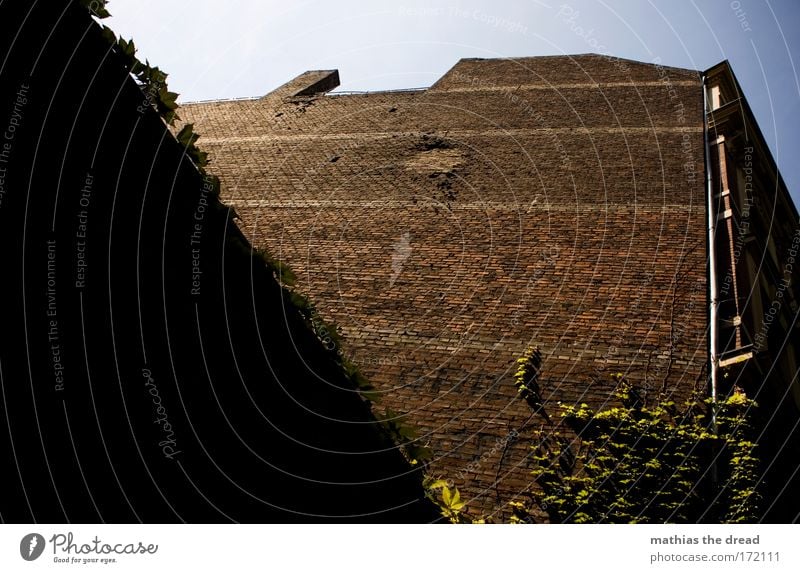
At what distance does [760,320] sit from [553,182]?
4.81 m

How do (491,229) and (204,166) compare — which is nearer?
(204,166)

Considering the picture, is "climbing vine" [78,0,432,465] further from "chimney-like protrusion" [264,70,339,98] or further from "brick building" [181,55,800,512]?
"chimney-like protrusion" [264,70,339,98]

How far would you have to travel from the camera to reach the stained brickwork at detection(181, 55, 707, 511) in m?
9.62

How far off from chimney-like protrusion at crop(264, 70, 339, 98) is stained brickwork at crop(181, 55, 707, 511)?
43.9 inches

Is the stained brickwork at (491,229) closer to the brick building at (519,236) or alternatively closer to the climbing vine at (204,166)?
the brick building at (519,236)

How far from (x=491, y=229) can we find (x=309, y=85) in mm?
10929

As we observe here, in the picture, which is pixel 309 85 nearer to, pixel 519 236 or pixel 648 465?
pixel 519 236

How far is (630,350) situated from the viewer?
9672 mm

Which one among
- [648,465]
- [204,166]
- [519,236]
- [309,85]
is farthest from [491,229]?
[309,85]

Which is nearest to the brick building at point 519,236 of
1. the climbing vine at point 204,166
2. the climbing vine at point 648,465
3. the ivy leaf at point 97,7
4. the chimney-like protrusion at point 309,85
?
the climbing vine at point 648,465

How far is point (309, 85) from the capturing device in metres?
21.0

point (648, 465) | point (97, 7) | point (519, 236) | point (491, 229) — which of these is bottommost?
point (648, 465)

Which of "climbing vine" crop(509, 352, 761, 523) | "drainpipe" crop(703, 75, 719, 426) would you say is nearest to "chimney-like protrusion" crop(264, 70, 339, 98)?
"drainpipe" crop(703, 75, 719, 426)
